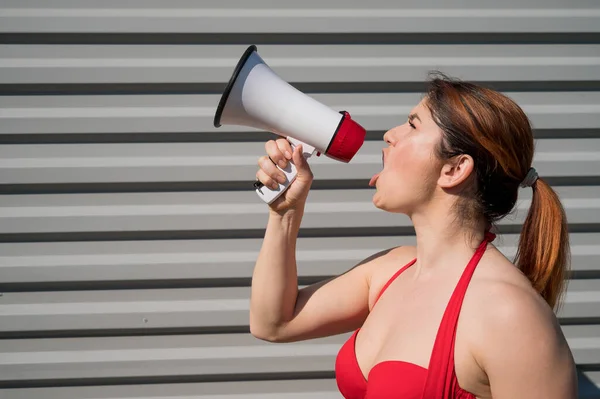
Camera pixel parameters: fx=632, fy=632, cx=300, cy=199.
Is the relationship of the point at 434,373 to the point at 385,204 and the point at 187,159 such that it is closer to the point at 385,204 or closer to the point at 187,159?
the point at 385,204

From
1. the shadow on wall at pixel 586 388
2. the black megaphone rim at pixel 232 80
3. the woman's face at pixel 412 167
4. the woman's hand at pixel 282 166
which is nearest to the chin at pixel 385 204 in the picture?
the woman's face at pixel 412 167

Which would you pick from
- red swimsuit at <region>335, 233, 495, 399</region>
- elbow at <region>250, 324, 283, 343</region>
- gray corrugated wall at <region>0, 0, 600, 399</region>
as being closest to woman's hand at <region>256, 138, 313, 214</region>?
elbow at <region>250, 324, 283, 343</region>

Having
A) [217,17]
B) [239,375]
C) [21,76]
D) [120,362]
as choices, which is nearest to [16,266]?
[120,362]

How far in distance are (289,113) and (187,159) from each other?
124 centimetres

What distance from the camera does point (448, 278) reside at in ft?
6.84

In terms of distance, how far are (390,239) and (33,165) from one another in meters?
1.90

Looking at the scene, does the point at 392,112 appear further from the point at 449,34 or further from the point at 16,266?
the point at 16,266

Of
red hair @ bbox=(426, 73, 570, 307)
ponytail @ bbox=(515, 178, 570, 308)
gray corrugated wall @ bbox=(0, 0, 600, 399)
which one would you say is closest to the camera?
red hair @ bbox=(426, 73, 570, 307)

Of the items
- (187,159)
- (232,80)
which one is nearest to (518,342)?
(232,80)

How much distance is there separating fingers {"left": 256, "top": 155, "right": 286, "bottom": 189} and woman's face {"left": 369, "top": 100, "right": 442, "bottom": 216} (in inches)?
13.6

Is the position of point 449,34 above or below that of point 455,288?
above

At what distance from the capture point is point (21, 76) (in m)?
3.20

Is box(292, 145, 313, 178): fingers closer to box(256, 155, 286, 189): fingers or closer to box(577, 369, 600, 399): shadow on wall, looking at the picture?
box(256, 155, 286, 189): fingers

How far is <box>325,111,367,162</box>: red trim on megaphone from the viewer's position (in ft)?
7.06
